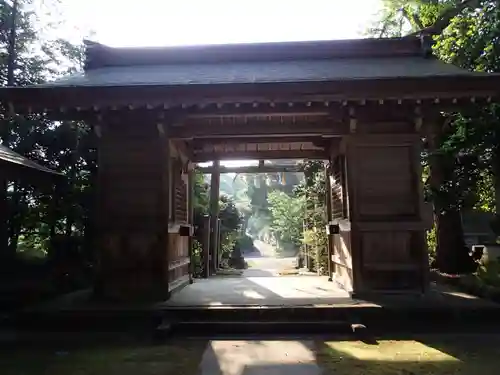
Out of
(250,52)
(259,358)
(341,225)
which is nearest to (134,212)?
(259,358)

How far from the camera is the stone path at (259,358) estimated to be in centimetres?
391

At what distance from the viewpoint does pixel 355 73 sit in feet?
21.2

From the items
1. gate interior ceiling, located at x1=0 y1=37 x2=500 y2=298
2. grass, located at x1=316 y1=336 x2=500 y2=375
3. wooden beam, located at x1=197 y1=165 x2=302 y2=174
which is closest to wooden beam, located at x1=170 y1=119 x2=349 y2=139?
gate interior ceiling, located at x1=0 y1=37 x2=500 y2=298

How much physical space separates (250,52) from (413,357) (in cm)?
649

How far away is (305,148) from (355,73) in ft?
8.24

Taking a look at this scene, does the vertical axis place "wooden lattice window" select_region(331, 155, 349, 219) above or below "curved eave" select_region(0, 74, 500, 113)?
below

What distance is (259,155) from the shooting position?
29.8 ft

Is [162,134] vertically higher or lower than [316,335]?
higher

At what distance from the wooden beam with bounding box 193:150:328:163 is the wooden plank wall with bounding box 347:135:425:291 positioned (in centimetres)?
231

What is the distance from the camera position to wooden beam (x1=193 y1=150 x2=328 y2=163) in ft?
28.4

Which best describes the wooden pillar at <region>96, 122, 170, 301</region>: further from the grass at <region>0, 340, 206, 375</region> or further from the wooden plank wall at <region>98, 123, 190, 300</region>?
the grass at <region>0, 340, 206, 375</region>

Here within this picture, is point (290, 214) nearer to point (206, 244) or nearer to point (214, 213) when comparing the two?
point (214, 213)

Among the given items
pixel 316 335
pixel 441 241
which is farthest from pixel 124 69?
pixel 441 241

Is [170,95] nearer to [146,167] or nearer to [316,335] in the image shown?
[146,167]
